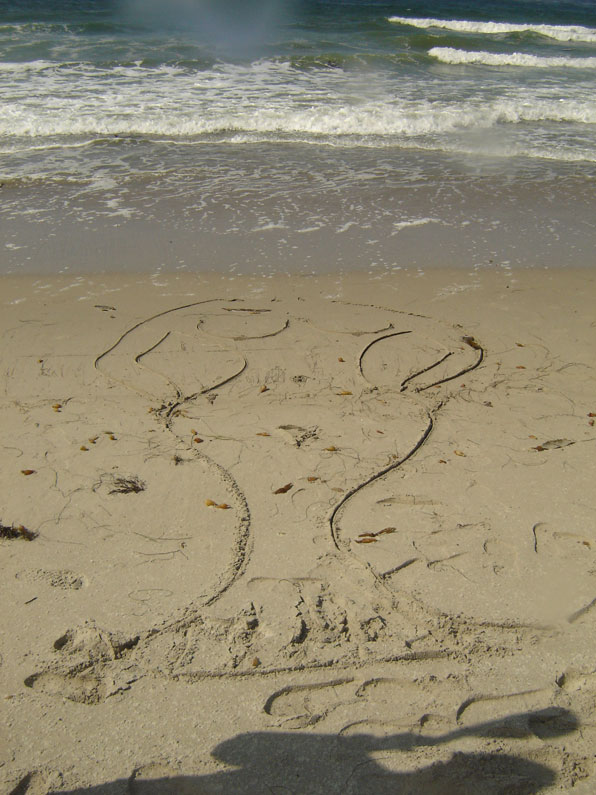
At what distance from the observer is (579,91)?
11.8m

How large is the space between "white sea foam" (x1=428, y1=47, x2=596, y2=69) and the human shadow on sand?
15.2 m

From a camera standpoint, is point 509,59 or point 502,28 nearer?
point 509,59

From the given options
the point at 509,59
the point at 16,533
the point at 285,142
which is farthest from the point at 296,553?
the point at 509,59

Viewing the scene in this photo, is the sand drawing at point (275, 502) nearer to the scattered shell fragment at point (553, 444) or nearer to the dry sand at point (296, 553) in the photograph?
the dry sand at point (296, 553)

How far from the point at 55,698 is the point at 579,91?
13.0 metres

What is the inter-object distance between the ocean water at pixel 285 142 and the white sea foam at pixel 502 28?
0.15 meters

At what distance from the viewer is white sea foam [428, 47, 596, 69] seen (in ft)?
47.0

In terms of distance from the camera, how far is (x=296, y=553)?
279 centimetres

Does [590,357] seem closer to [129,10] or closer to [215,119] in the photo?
[215,119]

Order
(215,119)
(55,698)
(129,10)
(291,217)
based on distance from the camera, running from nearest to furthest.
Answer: (55,698)
(291,217)
(215,119)
(129,10)

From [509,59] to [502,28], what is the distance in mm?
4358

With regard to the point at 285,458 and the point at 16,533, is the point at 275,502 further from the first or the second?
the point at 16,533

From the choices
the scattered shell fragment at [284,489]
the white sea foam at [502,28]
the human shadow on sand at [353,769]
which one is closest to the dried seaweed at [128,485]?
the scattered shell fragment at [284,489]

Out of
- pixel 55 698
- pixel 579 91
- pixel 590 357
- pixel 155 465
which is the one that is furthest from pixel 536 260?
pixel 579 91
